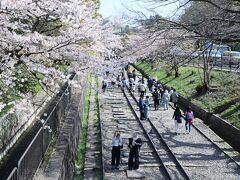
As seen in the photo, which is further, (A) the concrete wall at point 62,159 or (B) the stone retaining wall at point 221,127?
(B) the stone retaining wall at point 221,127

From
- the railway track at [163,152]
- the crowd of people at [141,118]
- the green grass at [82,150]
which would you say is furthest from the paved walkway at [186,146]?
the green grass at [82,150]

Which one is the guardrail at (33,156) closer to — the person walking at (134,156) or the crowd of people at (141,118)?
the crowd of people at (141,118)

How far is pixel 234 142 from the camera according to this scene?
20.0m

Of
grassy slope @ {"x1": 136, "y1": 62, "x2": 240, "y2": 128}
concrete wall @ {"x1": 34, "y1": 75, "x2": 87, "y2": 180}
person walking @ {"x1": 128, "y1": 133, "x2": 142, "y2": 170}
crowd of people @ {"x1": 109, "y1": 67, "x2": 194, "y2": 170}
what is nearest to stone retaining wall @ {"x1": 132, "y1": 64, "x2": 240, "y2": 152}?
grassy slope @ {"x1": 136, "y1": 62, "x2": 240, "y2": 128}

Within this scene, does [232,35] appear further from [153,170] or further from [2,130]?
[2,130]

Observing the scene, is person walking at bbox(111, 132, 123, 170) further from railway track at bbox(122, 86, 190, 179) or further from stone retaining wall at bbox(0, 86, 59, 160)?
stone retaining wall at bbox(0, 86, 59, 160)

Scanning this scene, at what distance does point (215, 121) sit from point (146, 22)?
11927 millimetres

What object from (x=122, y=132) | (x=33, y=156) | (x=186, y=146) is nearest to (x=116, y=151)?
(x=186, y=146)

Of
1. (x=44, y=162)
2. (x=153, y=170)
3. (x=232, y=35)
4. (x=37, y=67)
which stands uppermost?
(x=232, y=35)

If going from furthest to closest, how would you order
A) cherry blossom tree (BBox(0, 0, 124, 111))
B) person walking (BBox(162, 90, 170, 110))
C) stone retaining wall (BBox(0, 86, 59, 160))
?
person walking (BBox(162, 90, 170, 110))
stone retaining wall (BBox(0, 86, 59, 160))
cherry blossom tree (BBox(0, 0, 124, 111))

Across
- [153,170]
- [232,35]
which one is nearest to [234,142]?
[153,170]

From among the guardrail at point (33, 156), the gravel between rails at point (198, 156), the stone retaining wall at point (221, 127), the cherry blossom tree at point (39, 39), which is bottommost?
the gravel between rails at point (198, 156)

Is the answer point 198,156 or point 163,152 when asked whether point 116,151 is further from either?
point 198,156

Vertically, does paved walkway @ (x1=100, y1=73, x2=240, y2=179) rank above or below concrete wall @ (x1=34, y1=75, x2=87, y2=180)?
below
